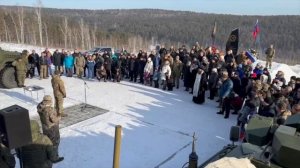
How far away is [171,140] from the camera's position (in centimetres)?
930

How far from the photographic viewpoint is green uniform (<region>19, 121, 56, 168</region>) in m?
6.03

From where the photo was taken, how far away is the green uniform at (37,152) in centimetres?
603

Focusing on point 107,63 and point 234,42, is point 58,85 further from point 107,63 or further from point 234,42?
point 234,42

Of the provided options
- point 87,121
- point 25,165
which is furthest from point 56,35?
point 25,165

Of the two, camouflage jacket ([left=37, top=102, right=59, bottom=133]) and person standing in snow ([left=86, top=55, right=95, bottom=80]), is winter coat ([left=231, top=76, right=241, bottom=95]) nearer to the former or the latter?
camouflage jacket ([left=37, top=102, right=59, bottom=133])

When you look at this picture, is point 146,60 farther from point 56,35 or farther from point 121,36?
point 121,36

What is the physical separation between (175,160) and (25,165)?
3378mm

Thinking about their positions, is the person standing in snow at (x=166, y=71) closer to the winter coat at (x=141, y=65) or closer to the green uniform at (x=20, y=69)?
the winter coat at (x=141, y=65)

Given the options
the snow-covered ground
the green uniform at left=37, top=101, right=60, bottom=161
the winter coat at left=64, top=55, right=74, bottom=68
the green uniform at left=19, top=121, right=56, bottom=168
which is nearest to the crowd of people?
the winter coat at left=64, top=55, right=74, bottom=68

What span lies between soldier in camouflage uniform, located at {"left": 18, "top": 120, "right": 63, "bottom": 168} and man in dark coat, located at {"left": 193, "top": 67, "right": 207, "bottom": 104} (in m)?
6.98

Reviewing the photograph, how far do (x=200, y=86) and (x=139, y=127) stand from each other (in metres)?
3.11

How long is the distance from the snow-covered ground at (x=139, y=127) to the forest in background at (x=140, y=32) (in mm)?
29531

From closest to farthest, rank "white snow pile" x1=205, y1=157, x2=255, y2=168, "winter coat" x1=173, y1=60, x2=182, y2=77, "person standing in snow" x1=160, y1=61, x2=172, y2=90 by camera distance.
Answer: "white snow pile" x1=205, y1=157, x2=255, y2=168, "person standing in snow" x1=160, y1=61, x2=172, y2=90, "winter coat" x1=173, y1=60, x2=182, y2=77

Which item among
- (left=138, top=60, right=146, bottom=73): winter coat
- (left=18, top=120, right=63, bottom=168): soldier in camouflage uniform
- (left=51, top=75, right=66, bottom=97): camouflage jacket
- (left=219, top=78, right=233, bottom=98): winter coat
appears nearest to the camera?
(left=18, top=120, right=63, bottom=168): soldier in camouflage uniform
